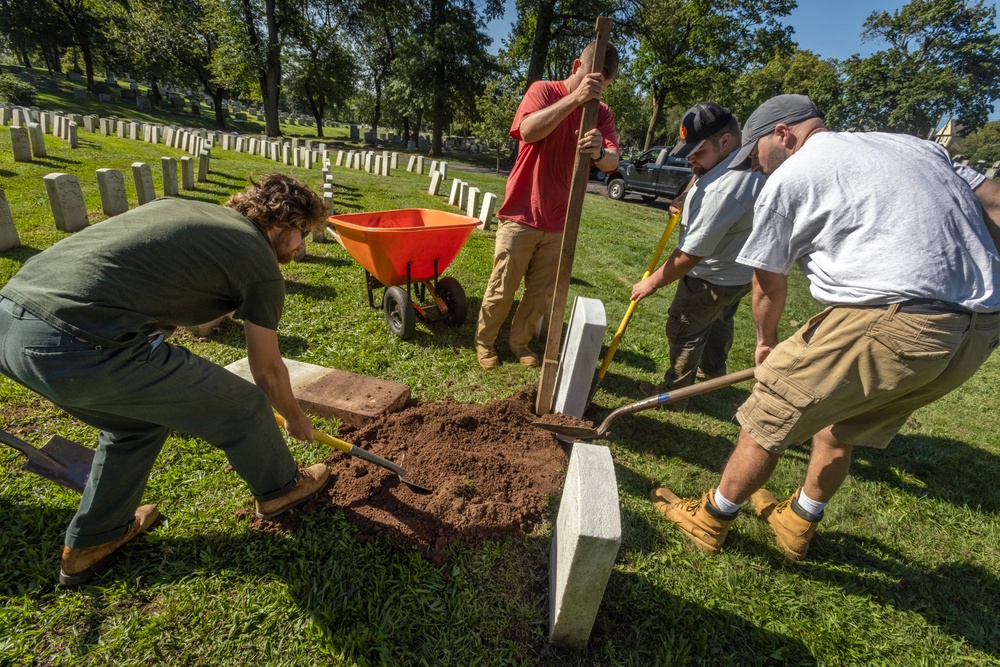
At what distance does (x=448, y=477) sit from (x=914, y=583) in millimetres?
2569

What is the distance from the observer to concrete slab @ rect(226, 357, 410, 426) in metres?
3.00

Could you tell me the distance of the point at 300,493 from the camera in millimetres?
2275

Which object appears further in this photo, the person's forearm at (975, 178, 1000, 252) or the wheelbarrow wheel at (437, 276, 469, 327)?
the wheelbarrow wheel at (437, 276, 469, 327)

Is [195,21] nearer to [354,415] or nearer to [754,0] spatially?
[754,0]

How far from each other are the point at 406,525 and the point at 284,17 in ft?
98.5

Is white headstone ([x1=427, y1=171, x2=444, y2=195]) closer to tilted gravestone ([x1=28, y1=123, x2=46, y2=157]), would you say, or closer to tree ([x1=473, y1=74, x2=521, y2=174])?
tree ([x1=473, y1=74, x2=521, y2=174])

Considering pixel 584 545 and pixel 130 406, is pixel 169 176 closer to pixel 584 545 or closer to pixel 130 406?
pixel 130 406

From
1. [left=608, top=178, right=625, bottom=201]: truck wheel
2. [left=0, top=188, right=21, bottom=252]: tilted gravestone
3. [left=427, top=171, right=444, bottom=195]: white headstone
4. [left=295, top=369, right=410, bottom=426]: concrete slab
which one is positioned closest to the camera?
[left=295, top=369, right=410, bottom=426]: concrete slab

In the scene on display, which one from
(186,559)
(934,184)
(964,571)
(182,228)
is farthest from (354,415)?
(964,571)

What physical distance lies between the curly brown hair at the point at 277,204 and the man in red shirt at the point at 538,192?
65.1 inches

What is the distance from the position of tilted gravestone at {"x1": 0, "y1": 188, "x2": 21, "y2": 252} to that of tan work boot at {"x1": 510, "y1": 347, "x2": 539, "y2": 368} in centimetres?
539

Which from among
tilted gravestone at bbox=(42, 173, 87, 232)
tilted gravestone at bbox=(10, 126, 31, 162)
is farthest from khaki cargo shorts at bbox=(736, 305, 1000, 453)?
tilted gravestone at bbox=(10, 126, 31, 162)

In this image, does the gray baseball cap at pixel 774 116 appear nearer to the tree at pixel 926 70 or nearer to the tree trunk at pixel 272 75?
the tree trunk at pixel 272 75

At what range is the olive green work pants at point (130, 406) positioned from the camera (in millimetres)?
1482
